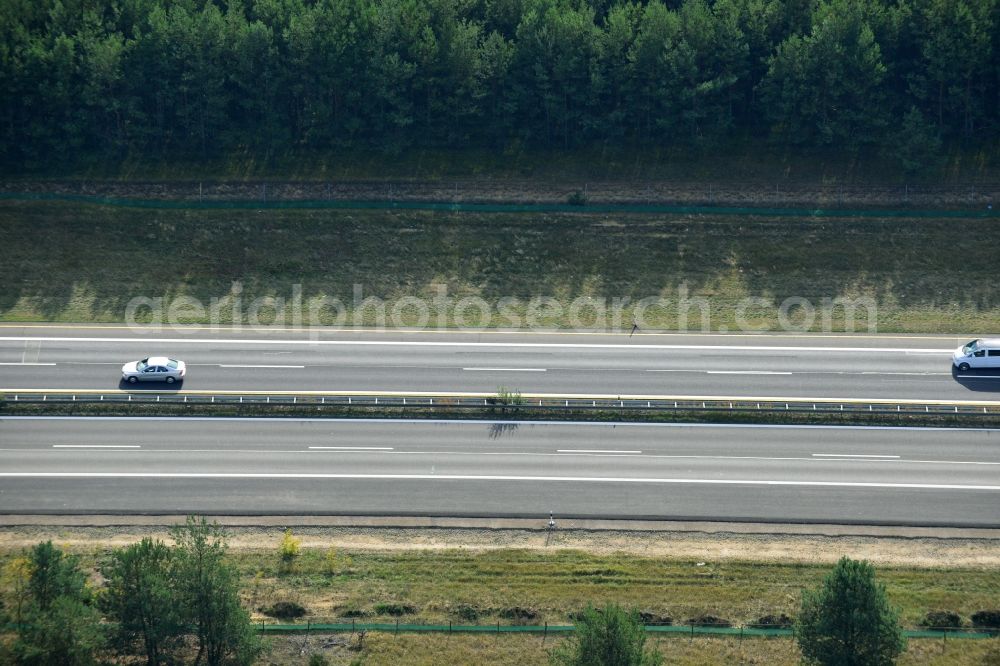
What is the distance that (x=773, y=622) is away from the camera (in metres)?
37.2

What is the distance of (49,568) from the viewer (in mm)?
34156

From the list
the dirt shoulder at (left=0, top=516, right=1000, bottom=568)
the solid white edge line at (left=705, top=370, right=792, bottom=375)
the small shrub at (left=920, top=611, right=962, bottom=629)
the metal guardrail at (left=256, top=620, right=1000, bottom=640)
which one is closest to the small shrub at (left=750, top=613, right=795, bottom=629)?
the metal guardrail at (left=256, top=620, right=1000, bottom=640)

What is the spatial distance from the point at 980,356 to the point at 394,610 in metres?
31.1

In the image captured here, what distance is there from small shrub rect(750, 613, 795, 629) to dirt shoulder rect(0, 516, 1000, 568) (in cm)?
274

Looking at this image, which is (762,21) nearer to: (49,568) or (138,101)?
(138,101)

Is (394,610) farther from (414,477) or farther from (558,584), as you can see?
(414,477)

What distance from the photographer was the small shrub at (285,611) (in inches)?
1484

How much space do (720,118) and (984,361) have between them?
85.7 feet

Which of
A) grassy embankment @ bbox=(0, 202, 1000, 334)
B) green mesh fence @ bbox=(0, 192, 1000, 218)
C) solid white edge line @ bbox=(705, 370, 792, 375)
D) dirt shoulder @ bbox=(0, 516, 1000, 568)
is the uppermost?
green mesh fence @ bbox=(0, 192, 1000, 218)

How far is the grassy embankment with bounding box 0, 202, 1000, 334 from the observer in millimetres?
59000

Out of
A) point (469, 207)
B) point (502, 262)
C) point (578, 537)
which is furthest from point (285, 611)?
point (469, 207)

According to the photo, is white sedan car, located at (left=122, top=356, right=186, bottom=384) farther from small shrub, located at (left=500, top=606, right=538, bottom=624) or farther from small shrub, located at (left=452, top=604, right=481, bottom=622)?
small shrub, located at (left=500, top=606, right=538, bottom=624)

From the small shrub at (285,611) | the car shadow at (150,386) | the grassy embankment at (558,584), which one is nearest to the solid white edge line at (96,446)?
the car shadow at (150,386)

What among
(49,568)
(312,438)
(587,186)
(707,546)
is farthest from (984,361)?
(49,568)
